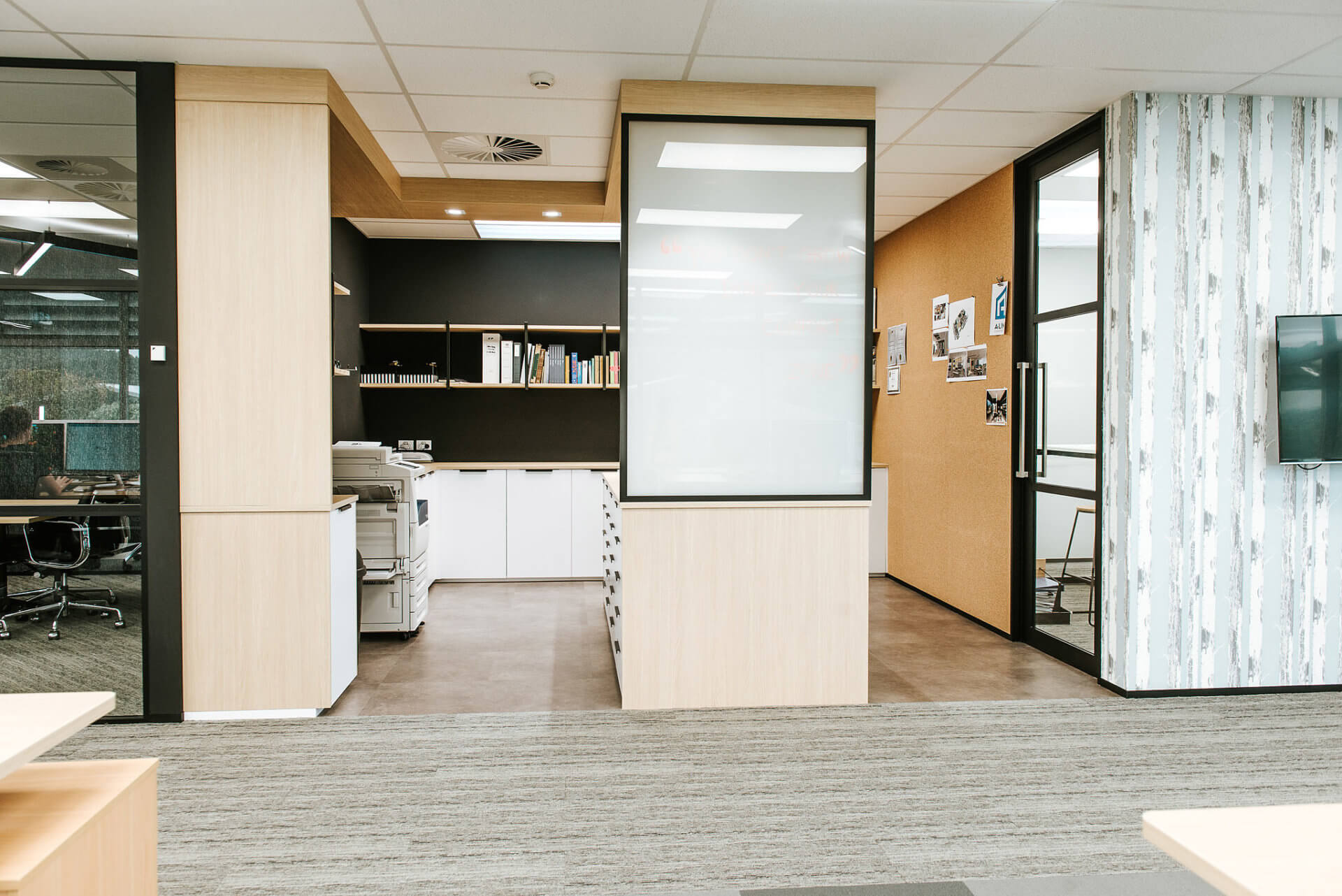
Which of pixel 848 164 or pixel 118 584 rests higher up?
pixel 848 164

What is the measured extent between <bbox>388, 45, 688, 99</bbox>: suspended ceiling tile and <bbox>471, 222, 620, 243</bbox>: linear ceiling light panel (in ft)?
7.61

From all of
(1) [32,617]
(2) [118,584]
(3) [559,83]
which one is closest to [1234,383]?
(3) [559,83]

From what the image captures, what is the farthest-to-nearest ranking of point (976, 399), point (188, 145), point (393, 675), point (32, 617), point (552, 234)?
point (552, 234) → point (976, 399) → point (393, 675) → point (32, 617) → point (188, 145)

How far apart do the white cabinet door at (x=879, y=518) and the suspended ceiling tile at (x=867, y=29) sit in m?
3.87

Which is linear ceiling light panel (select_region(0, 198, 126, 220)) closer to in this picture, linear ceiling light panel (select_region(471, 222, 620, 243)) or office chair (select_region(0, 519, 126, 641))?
office chair (select_region(0, 519, 126, 641))

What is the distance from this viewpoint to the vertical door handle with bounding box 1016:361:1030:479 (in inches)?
185

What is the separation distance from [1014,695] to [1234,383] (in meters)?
1.84

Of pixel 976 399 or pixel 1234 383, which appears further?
pixel 976 399

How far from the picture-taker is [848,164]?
3.71 m

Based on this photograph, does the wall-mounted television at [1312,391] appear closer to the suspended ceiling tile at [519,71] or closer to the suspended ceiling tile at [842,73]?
the suspended ceiling tile at [842,73]

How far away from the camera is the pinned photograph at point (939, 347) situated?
18.7 feet

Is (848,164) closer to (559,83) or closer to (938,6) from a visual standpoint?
(938,6)

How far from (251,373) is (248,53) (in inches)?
53.1

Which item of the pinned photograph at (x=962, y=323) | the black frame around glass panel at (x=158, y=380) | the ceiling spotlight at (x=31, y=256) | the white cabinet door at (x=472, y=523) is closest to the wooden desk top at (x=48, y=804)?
the black frame around glass panel at (x=158, y=380)
